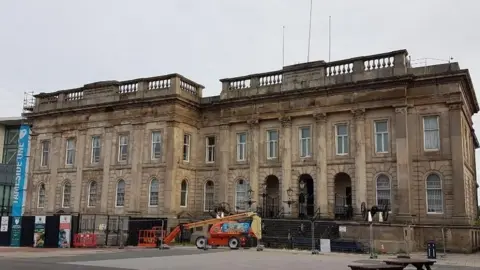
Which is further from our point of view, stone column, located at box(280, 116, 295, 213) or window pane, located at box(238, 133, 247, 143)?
window pane, located at box(238, 133, 247, 143)

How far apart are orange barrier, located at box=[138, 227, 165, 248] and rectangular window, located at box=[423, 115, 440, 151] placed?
17.6m

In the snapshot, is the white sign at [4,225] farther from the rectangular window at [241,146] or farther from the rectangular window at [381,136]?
the rectangular window at [381,136]

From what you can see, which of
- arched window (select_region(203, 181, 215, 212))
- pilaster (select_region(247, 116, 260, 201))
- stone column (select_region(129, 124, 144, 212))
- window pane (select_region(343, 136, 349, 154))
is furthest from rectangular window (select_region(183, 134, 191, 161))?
window pane (select_region(343, 136, 349, 154))

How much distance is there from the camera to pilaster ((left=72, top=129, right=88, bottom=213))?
41328 millimetres

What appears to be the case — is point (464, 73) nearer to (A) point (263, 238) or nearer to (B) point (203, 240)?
(A) point (263, 238)

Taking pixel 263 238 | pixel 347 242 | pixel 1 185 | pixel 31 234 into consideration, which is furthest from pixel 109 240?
pixel 1 185

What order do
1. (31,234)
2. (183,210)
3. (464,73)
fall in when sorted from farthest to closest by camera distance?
(183,210), (31,234), (464,73)

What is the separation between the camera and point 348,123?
33.9 metres

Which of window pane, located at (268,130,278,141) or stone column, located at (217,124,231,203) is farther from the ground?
window pane, located at (268,130,278,141)

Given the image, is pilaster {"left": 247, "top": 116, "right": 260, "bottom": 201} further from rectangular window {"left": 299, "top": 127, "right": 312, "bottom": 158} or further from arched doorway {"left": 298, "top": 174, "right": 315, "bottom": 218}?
rectangular window {"left": 299, "top": 127, "right": 312, "bottom": 158}

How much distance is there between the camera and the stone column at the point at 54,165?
4262cm

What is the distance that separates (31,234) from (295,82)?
2045cm

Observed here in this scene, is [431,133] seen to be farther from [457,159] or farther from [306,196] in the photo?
[306,196]

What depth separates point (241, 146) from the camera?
3838 cm
